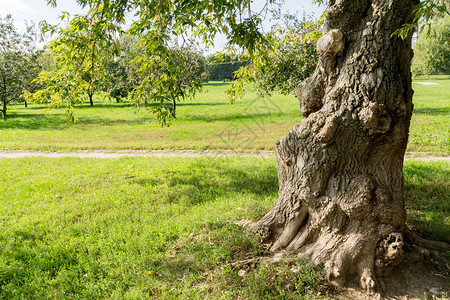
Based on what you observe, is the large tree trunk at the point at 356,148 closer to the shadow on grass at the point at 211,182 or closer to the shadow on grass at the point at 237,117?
the shadow on grass at the point at 211,182

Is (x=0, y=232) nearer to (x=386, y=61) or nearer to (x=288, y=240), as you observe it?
(x=288, y=240)

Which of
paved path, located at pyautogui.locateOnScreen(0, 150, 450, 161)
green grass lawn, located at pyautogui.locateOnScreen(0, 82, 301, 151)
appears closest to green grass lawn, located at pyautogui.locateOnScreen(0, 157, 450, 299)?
paved path, located at pyautogui.locateOnScreen(0, 150, 450, 161)

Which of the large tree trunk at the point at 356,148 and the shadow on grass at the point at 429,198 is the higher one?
the large tree trunk at the point at 356,148

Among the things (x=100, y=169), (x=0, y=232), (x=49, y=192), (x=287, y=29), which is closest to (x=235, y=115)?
(x=287, y=29)

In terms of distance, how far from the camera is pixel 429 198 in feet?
18.7

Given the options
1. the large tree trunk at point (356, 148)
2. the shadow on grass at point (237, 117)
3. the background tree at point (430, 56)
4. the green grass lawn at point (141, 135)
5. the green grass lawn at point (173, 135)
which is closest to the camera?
the large tree trunk at point (356, 148)

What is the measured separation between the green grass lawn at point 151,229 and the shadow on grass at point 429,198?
0.7 inches

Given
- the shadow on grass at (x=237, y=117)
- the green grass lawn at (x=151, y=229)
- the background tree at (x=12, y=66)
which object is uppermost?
the background tree at (x=12, y=66)

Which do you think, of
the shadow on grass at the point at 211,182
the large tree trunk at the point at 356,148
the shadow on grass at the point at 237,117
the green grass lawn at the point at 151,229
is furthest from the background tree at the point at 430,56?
the large tree trunk at the point at 356,148

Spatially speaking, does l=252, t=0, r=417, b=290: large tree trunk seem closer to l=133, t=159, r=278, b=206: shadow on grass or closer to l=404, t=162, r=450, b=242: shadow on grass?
l=404, t=162, r=450, b=242: shadow on grass

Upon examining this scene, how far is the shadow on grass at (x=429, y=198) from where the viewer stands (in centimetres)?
451

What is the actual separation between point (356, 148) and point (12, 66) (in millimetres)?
23818

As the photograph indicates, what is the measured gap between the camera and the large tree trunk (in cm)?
340

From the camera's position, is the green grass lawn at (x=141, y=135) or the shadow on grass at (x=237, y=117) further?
the shadow on grass at (x=237, y=117)
